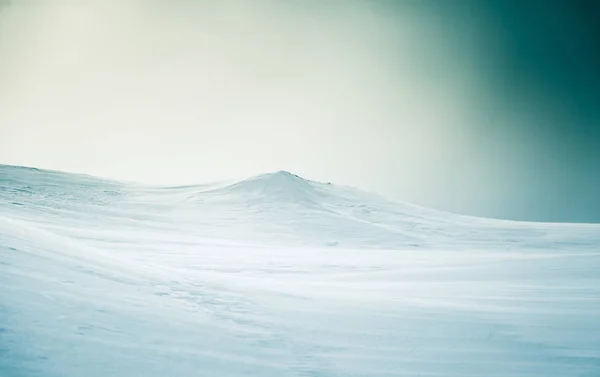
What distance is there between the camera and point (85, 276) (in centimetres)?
535

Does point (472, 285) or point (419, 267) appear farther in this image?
point (419, 267)

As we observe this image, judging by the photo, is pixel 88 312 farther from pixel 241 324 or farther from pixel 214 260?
pixel 214 260

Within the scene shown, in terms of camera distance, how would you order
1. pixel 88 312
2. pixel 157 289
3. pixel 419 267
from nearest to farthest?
1. pixel 88 312
2. pixel 157 289
3. pixel 419 267

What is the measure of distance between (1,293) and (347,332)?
3129mm

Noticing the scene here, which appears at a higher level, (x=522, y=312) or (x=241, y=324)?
(x=522, y=312)

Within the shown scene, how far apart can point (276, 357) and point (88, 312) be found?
1.63m

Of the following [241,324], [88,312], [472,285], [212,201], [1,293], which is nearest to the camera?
[1,293]

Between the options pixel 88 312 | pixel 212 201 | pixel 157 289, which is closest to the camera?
pixel 88 312

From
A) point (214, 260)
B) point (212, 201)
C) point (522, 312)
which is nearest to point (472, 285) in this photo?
point (522, 312)

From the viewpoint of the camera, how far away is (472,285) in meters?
8.52

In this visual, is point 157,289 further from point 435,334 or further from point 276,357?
point 435,334

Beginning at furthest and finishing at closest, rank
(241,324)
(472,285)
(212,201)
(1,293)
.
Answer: (212,201) < (472,285) < (241,324) < (1,293)

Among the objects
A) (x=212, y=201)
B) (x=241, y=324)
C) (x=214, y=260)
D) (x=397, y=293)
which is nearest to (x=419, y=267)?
(x=397, y=293)

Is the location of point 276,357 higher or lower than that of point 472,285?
lower
